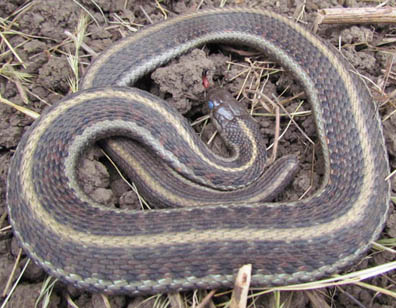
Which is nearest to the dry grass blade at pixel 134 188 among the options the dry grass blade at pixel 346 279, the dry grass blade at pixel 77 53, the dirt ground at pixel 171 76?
the dirt ground at pixel 171 76

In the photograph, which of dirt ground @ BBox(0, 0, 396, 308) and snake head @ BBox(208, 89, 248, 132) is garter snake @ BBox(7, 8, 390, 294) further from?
snake head @ BBox(208, 89, 248, 132)

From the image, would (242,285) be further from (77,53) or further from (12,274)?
(77,53)

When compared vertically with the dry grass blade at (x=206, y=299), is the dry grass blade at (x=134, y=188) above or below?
above

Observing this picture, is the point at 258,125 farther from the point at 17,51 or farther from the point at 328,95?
the point at 17,51

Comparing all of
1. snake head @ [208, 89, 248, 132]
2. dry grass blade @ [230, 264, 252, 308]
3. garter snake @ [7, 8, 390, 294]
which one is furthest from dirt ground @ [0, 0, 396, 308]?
dry grass blade @ [230, 264, 252, 308]

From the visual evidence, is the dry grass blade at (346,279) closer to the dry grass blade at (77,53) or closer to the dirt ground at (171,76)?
the dirt ground at (171,76)

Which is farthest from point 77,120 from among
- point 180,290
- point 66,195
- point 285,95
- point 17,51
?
point 285,95
